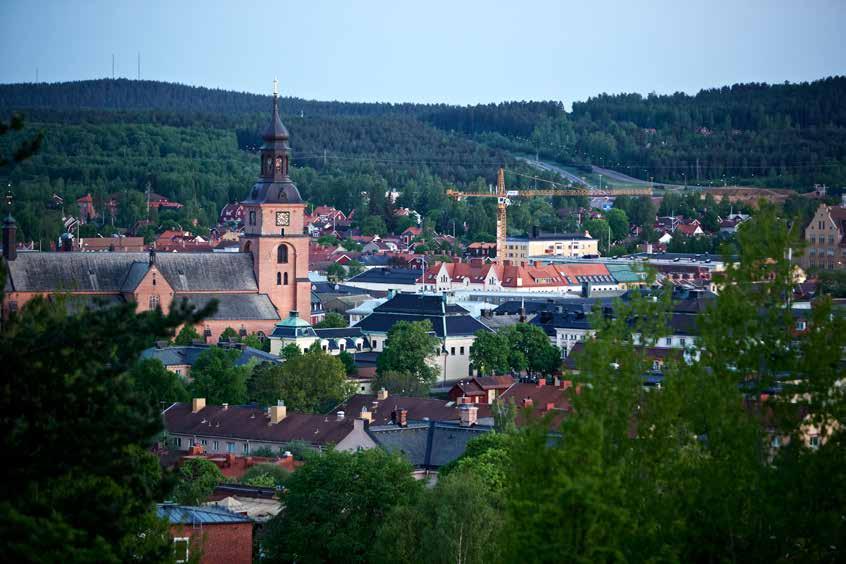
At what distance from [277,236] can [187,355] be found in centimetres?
1544

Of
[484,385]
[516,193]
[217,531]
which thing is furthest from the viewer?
[516,193]

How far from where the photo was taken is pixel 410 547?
3266cm

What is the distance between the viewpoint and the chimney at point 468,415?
50.1 meters

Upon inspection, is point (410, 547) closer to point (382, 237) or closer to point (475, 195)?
point (382, 237)

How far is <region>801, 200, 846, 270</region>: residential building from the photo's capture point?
12207cm

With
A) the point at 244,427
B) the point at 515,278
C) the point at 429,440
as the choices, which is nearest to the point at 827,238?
the point at 515,278

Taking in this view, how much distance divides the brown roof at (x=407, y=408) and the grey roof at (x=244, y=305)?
914 inches

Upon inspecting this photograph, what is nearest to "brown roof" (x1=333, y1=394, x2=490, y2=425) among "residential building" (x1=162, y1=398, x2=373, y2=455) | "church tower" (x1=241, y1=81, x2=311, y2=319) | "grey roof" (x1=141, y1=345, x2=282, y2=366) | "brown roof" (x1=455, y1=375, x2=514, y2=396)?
"residential building" (x1=162, y1=398, x2=373, y2=455)

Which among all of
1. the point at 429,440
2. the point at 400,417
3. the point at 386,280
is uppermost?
the point at 429,440

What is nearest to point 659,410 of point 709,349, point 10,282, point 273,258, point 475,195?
point 709,349

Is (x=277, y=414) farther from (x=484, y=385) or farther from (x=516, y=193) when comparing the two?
(x=516, y=193)

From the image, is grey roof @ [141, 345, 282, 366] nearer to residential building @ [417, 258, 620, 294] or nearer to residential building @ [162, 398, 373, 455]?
residential building @ [162, 398, 373, 455]

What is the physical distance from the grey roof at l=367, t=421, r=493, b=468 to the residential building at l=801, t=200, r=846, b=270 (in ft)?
247

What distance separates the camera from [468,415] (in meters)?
51.0
